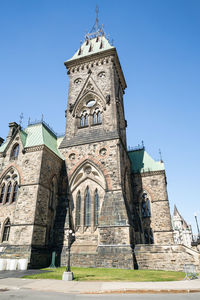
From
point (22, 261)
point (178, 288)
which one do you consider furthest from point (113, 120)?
point (178, 288)

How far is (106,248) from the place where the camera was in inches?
704

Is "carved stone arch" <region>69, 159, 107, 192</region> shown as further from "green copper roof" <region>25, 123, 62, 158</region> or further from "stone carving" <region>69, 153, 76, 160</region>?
"green copper roof" <region>25, 123, 62, 158</region>

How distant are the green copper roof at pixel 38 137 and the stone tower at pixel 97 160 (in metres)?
1.66

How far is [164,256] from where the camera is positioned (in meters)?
17.7

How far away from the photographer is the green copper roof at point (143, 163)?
2911 centimetres

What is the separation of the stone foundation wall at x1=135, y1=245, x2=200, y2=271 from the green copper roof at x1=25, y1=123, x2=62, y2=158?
561 inches

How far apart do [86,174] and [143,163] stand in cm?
1087

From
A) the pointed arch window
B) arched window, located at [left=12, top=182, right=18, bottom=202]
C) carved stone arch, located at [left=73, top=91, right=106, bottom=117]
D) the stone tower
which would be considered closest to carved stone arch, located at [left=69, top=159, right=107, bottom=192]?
the stone tower

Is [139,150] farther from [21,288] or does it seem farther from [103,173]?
[21,288]

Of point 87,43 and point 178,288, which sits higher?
point 87,43

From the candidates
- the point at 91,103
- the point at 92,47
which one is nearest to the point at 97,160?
the point at 91,103

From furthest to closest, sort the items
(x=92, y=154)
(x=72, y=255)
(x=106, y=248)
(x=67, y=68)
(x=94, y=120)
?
(x=67, y=68) < (x=94, y=120) < (x=92, y=154) < (x=72, y=255) < (x=106, y=248)

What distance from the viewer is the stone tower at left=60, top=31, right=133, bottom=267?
61.0 ft

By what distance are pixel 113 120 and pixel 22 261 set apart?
57.4ft
